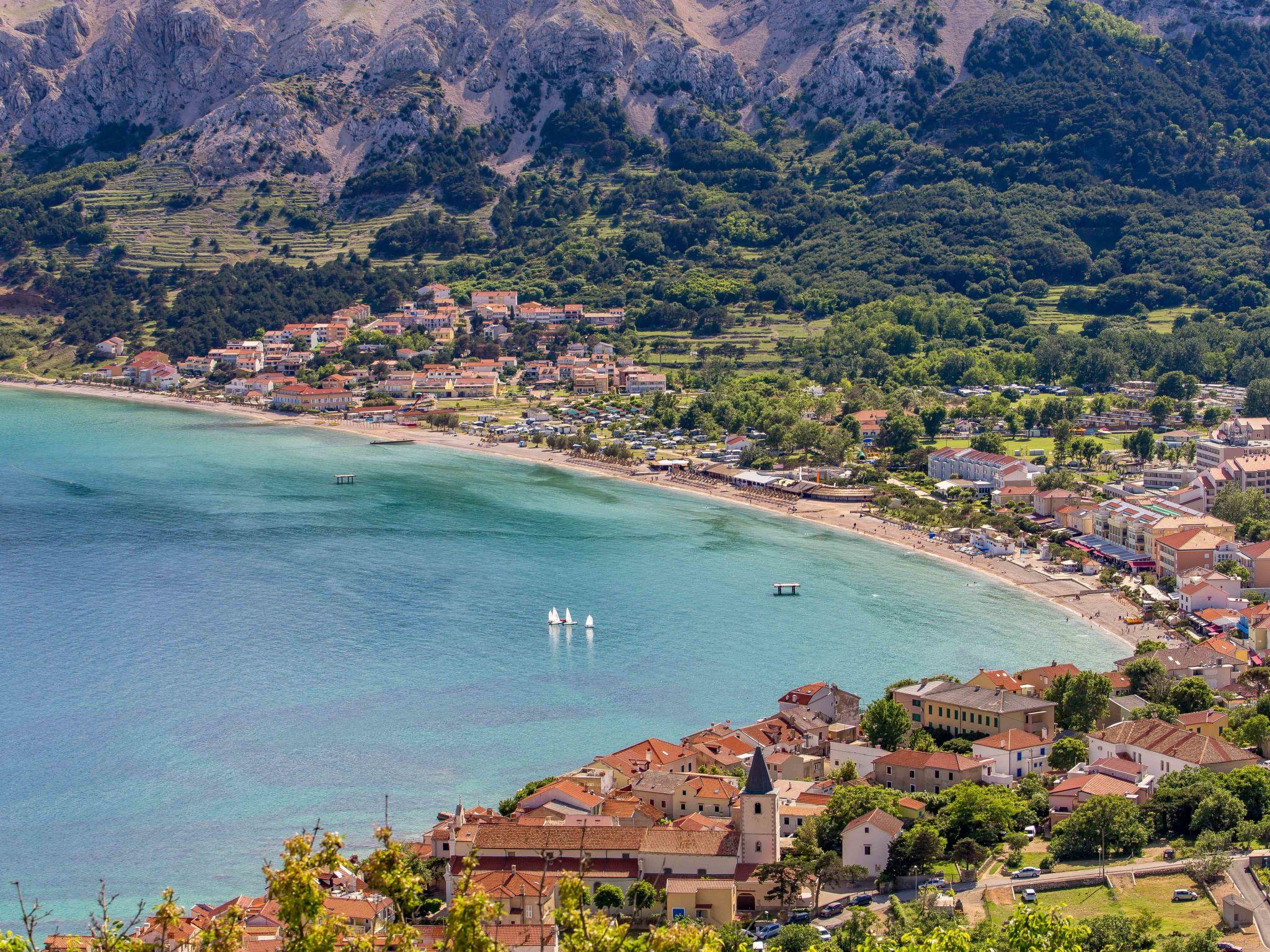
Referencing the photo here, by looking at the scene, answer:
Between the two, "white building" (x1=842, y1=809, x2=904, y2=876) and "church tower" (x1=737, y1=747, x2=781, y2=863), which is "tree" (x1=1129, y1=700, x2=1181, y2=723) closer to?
"white building" (x1=842, y1=809, x2=904, y2=876)

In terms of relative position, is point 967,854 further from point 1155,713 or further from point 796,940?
point 1155,713

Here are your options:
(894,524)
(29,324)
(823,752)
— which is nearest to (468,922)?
(823,752)

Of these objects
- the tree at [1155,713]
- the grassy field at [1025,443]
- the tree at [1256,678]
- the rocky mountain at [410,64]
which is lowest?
the grassy field at [1025,443]

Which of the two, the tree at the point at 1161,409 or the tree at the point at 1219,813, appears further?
the tree at the point at 1161,409

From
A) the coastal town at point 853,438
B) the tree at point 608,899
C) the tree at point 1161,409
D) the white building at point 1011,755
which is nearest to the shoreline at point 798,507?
the coastal town at point 853,438

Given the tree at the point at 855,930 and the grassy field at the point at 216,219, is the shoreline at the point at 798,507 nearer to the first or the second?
the tree at the point at 855,930

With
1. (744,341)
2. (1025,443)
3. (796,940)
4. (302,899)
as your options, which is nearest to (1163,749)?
(796,940)
